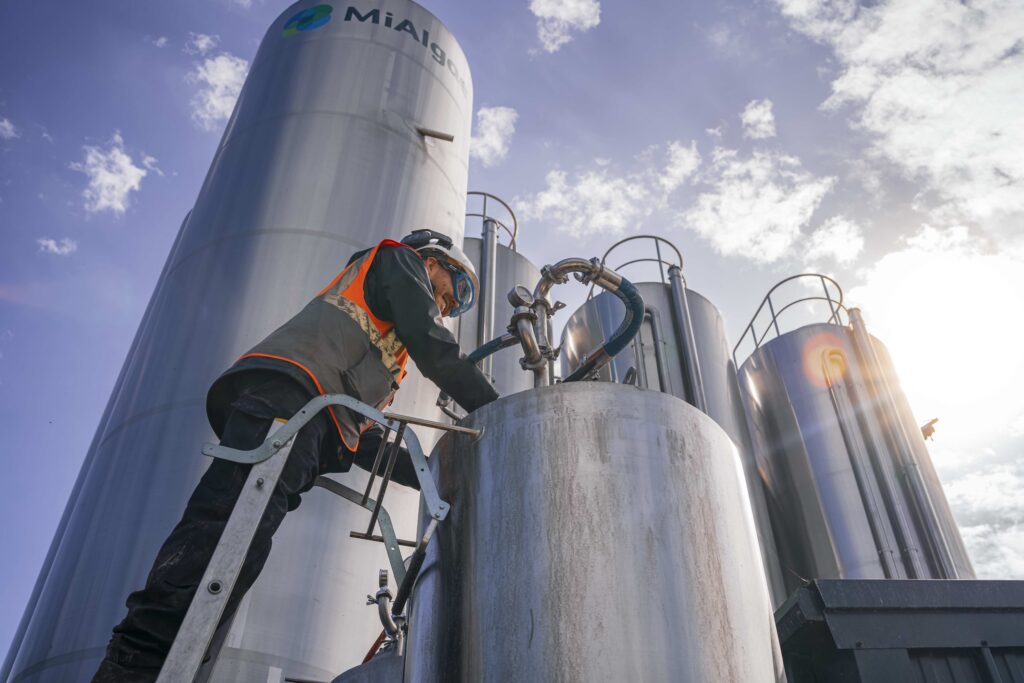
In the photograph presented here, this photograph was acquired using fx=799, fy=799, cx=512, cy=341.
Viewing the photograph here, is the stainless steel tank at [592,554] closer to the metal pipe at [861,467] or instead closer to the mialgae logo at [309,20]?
the metal pipe at [861,467]

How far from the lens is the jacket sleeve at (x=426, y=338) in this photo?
9.14 ft

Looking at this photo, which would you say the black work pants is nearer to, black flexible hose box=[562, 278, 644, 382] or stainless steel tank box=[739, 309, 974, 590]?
black flexible hose box=[562, 278, 644, 382]

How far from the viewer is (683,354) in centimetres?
651


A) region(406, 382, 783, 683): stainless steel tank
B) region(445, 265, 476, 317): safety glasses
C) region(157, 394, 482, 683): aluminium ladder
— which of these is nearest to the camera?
region(157, 394, 482, 683): aluminium ladder

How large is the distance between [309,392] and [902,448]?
5.26 m

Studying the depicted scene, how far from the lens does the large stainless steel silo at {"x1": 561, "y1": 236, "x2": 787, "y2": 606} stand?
20.4ft

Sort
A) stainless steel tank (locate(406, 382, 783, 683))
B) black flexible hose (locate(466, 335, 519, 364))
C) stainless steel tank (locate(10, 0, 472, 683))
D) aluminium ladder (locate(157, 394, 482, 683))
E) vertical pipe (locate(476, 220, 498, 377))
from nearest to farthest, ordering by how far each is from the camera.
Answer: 1. aluminium ladder (locate(157, 394, 482, 683))
2. stainless steel tank (locate(406, 382, 783, 683))
3. black flexible hose (locate(466, 335, 519, 364))
4. stainless steel tank (locate(10, 0, 472, 683))
5. vertical pipe (locate(476, 220, 498, 377))

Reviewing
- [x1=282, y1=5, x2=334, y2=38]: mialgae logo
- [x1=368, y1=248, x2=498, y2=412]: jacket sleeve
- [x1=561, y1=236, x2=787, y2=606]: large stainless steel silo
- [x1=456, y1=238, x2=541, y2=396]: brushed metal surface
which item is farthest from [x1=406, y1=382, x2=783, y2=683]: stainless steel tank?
[x1=282, y1=5, x2=334, y2=38]: mialgae logo

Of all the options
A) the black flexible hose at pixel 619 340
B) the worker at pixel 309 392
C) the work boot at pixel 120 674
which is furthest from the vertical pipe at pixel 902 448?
the work boot at pixel 120 674

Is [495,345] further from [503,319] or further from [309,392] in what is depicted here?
[503,319]

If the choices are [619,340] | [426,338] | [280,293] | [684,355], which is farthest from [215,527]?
[684,355]

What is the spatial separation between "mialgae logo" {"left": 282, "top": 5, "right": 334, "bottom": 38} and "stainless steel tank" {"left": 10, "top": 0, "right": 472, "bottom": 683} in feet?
0.06

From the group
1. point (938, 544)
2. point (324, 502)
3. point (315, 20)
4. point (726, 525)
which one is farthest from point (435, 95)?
point (938, 544)

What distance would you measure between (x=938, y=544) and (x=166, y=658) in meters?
5.54
